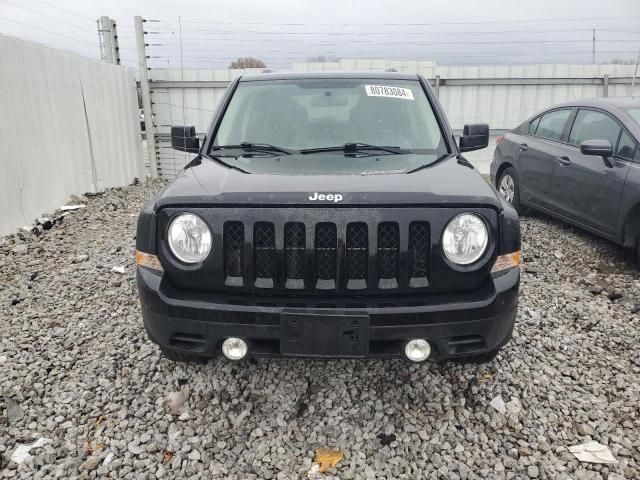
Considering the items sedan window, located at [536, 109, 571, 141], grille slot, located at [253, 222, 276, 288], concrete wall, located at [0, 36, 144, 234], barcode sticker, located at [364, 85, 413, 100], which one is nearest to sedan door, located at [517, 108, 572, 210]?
sedan window, located at [536, 109, 571, 141]

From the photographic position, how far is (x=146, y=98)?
1071cm

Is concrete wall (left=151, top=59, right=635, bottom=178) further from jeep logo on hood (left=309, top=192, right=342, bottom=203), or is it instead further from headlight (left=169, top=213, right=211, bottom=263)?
jeep logo on hood (left=309, top=192, right=342, bottom=203)

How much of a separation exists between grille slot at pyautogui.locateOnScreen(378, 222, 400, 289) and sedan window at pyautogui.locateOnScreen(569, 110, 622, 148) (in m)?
3.86

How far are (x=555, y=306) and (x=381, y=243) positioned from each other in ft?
7.80

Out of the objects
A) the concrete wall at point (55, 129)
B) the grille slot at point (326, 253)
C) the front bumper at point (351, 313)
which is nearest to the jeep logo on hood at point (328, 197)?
the grille slot at point (326, 253)

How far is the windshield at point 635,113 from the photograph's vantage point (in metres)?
4.89

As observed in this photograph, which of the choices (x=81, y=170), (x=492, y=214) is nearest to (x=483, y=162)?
(x=81, y=170)

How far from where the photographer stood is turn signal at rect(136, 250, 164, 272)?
7.68ft

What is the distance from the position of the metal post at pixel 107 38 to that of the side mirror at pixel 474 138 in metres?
8.28

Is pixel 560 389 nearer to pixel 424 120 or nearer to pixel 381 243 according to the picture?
pixel 381 243

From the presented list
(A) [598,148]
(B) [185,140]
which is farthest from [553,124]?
(B) [185,140]

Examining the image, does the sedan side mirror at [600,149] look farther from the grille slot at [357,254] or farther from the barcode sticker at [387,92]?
the grille slot at [357,254]

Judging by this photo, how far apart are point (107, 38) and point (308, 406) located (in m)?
9.37

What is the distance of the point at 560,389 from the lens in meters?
2.89
